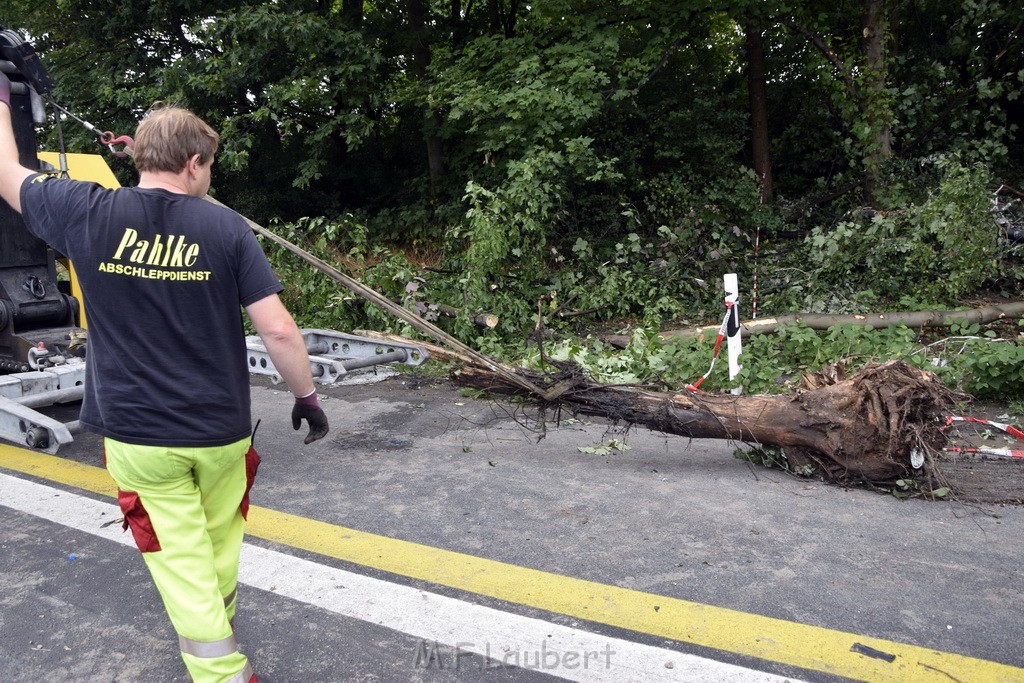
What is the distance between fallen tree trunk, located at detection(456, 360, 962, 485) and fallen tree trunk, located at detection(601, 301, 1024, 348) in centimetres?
322

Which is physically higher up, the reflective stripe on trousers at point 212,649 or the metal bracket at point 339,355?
the metal bracket at point 339,355

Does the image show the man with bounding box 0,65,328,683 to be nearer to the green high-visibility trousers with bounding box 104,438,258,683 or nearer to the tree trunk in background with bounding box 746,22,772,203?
the green high-visibility trousers with bounding box 104,438,258,683

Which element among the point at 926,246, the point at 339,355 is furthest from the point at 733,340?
the point at 926,246

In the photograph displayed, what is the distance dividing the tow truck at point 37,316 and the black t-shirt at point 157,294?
2685 mm

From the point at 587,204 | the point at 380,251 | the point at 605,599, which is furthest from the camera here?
the point at 587,204

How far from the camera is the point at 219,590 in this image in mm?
2549

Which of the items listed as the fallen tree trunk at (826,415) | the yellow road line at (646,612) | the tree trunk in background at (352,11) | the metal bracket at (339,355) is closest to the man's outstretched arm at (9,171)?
the yellow road line at (646,612)

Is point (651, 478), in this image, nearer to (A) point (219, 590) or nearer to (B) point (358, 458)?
(B) point (358, 458)

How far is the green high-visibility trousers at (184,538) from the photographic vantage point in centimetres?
236

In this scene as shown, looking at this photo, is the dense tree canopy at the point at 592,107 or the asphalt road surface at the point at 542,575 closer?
the asphalt road surface at the point at 542,575

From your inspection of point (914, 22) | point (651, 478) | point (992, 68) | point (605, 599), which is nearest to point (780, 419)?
point (651, 478)

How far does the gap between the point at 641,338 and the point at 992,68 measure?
8.22 m

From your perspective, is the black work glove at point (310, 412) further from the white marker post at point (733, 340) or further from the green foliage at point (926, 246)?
the green foliage at point (926, 246)

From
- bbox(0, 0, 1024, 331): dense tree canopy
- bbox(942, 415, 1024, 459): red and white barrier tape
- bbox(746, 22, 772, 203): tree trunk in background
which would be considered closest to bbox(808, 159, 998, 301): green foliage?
bbox(0, 0, 1024, 331): dense tree canopy
